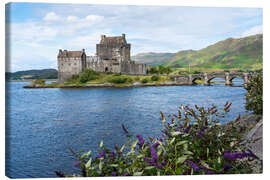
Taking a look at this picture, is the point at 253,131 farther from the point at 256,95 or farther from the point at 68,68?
the point at 68,68

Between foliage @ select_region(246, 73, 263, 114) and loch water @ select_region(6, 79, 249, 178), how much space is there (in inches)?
37.8

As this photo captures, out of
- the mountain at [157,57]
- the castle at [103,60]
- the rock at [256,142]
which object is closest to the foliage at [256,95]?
the rock at [256,142]

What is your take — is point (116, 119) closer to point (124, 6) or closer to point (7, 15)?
point (124, 6)

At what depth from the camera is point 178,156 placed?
9.13ft

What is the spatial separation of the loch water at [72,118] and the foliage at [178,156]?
2345 mm

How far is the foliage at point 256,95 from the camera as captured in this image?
5.96 meters

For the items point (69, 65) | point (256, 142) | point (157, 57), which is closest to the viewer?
point (256, 142)

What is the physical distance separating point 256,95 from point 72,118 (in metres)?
4.90

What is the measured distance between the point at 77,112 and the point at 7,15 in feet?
13.9

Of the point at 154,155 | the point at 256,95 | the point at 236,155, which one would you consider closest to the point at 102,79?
the point at 256,95

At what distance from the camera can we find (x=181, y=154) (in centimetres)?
278

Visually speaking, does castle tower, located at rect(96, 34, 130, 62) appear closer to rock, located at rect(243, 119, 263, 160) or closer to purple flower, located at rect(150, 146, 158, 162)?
rock, located at rect(243, 119, 263, 160)

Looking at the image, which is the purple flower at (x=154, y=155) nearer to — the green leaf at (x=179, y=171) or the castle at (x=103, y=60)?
the green leaf at (x=179, y=171)
